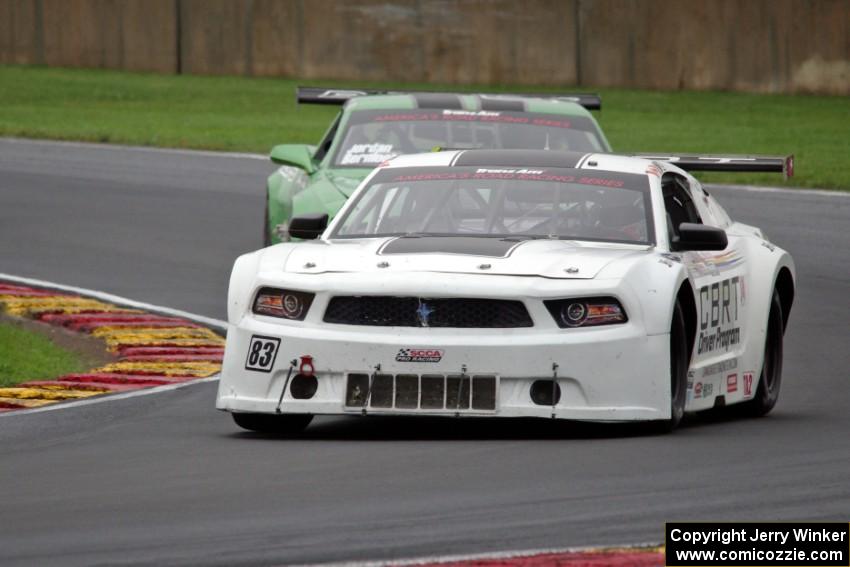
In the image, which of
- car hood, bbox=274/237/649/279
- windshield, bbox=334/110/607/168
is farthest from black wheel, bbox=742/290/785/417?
windshield, bbox=334/110/607/168

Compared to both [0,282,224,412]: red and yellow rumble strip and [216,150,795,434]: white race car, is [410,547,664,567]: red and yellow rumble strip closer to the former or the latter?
[216,150,795,434]: white race car

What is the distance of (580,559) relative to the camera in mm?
6418

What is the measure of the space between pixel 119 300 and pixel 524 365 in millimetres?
7174

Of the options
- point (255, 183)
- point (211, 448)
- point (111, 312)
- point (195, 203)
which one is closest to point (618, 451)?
point (211, 448)

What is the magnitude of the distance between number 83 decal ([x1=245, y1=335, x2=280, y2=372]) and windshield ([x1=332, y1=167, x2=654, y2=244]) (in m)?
1.12

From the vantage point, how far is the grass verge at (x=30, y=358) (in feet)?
41.8

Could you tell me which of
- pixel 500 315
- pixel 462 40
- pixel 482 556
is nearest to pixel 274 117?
pixel 462 40

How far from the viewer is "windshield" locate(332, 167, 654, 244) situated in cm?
1005

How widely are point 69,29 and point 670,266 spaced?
33.3 meters

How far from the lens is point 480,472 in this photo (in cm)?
804

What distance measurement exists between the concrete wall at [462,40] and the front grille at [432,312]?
28.9 m

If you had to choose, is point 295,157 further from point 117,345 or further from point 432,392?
point 432,392

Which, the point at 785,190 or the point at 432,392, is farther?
the point at 785,190

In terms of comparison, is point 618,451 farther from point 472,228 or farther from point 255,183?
point 255,183
